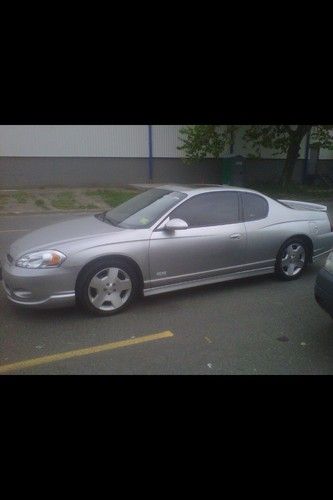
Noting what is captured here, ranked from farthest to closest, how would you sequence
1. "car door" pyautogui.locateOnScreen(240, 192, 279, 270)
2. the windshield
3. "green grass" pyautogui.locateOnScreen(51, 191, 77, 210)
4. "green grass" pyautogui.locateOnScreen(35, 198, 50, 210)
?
"green grass" pyautogui.locateOnScreen(51, 191, 77, 210) < "green grass" pyautogui.locateOnScreen(35, 198, 50, 210) < "car door" pyautogui.locateOnScreen(240, 192, 279, 270) < the windshield

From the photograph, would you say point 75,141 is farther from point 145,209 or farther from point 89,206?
point 145,209

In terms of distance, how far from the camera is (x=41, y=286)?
383 centimetres

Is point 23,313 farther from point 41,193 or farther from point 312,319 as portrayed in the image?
point 41,193

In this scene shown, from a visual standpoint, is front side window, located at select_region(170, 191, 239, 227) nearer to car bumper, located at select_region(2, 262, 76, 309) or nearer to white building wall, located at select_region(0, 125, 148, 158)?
car bumper, located at select_region(2, 262, 76, 309)

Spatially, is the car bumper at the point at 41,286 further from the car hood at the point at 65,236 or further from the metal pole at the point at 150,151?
the metal pole at the point at 150,151

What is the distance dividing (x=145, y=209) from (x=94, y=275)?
1.20 meters

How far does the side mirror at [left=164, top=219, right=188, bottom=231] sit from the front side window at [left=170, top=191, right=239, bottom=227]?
7.1 inches

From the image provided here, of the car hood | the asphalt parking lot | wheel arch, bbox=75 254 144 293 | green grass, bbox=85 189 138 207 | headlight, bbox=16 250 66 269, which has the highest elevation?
the car hood

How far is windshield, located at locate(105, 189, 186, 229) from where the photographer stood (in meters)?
4.54

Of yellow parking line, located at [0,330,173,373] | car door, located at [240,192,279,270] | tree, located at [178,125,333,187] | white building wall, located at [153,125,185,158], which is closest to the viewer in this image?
yellow parking line, located at [0,330,173,373]

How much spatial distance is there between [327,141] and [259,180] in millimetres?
4628

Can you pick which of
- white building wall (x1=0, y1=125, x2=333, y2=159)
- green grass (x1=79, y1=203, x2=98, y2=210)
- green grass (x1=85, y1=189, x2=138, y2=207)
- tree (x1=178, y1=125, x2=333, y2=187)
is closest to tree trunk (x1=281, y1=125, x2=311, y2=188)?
tree (x1=178, y1=125, x2=333, y2=187)
